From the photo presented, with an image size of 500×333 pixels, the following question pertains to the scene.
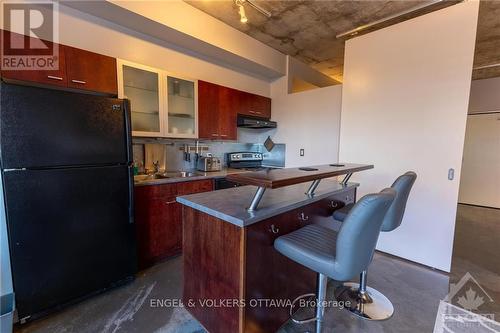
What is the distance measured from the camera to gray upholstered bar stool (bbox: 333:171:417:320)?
1.84m

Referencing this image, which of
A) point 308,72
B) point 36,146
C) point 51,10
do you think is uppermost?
point 308,72

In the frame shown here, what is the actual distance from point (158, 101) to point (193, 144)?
0.87 m

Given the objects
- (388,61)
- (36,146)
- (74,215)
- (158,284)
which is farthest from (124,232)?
(388,61)

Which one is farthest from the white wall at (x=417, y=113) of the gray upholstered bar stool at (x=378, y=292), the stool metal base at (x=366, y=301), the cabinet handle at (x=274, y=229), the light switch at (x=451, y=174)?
the cabinet handle at (x=274, y=229)

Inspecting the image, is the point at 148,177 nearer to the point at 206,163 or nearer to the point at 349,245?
the point at 206,163

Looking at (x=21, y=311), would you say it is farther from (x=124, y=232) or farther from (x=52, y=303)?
(x=124, y=232)

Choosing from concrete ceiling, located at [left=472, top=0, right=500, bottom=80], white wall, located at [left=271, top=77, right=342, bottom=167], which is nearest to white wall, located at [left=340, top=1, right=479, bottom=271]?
white wall, located at [left=271, top=77, right=342, bottom=167]

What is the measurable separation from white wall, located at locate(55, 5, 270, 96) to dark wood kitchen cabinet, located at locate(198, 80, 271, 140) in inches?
10.7

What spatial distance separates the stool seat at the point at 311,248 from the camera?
125cm

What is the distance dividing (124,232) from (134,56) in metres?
1.96

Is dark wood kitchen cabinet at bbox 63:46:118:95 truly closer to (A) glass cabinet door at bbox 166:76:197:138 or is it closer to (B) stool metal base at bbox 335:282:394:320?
(A) glass cabinet door at bbox 166:76:197:138

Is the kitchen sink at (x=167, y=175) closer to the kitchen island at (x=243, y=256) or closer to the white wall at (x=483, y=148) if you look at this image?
the kitchen island at (x=243, y=256)

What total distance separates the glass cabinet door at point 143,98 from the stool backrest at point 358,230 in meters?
2.34

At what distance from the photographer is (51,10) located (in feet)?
6.83
